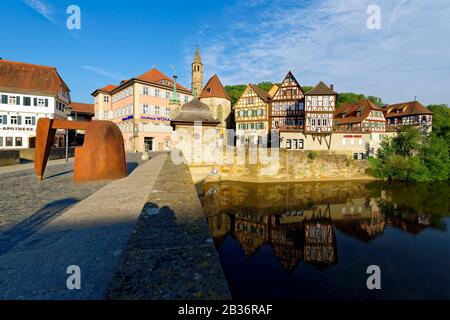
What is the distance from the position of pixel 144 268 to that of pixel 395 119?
2438 inches

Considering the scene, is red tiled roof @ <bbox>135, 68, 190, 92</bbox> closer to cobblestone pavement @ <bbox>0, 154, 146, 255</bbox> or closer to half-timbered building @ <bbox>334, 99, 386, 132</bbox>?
half-timbered building @ <bbox>334, 99, 386, 132</bbox>

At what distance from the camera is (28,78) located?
99.8 feet

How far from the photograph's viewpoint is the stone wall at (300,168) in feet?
89.4

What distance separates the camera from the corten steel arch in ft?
29.2

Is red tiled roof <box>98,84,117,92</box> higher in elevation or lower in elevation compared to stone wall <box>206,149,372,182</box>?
higher

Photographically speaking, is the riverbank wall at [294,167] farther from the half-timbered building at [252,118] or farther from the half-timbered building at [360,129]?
the half-timbered building at [252,118]

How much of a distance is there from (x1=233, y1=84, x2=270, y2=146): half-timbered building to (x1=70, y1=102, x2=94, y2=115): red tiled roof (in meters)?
32.2

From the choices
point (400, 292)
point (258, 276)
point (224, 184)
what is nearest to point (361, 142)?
point (224, 184)

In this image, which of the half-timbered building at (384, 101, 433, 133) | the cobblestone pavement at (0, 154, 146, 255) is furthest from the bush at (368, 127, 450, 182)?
the cobblestone pavement at (0, 154, 146, 255)

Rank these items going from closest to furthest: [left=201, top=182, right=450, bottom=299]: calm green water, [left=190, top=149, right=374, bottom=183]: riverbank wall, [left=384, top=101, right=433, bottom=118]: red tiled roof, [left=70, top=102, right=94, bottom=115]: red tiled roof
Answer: [left=201, top=182, right=450, bottom=299]: calm green water
[left=190, top=149, right=374, bottom=183]: riverbank wall
[left=384, top=101, right=433, bottom=118]: red tiled roof
[left=70, top=102, right=94, bottom=115]: red tiled roof

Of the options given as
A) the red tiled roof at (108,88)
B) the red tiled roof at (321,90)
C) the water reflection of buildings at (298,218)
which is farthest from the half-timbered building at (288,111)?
the red tiled roof at (108,88)

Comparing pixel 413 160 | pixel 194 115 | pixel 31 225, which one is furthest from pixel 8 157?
pixel 413 160
